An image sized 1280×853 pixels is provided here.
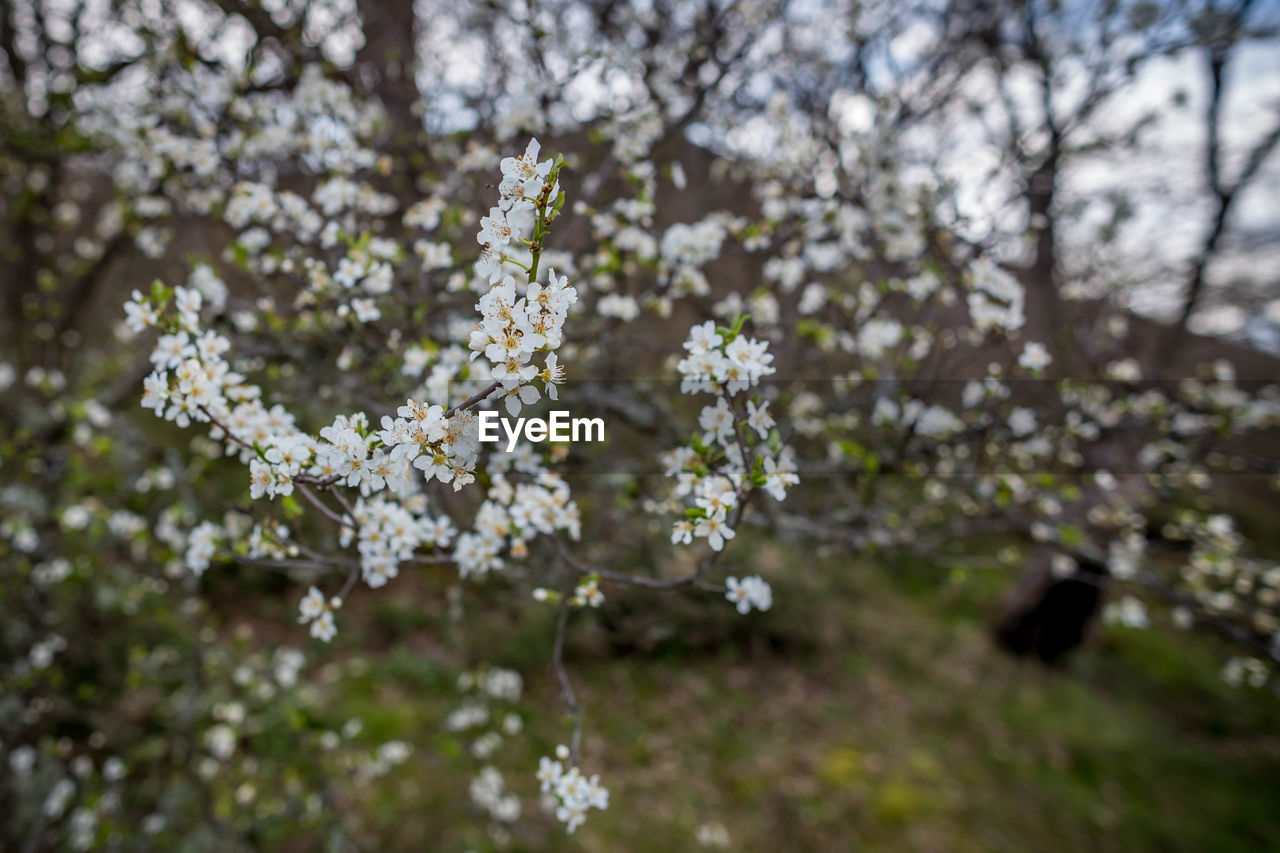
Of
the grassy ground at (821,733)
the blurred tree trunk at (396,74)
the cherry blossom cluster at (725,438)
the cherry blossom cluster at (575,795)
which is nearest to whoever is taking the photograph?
the cherry blossom cluster at (725,438)

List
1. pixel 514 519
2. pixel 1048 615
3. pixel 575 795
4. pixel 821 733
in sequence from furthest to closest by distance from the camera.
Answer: pixel 1048 615, pixel 821 733, pixel 514 519, pixel 575 795

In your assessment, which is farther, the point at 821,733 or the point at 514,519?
the point at 821,733

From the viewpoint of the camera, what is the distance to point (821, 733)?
4.83m

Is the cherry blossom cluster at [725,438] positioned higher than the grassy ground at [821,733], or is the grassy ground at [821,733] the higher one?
the cherry blossom cluster at [725,438]

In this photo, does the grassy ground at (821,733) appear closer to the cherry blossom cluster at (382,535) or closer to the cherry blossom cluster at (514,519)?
the cherry blossom cluster at (514,519)

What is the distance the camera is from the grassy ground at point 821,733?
3.89 meters

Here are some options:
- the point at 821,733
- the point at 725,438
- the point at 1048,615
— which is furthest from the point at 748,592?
the point at 1048,615

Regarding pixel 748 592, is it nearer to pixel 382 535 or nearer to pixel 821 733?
pixel 382 535

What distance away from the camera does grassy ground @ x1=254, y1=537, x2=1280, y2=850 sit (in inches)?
153

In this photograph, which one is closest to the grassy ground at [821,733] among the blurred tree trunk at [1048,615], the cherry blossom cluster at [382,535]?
the blurred tree trunk at [1048,615]

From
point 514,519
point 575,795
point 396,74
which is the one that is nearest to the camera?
point 575,795

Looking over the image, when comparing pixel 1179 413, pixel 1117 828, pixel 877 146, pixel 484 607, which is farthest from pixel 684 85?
pixel 1117 828

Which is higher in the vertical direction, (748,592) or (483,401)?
(483,401)

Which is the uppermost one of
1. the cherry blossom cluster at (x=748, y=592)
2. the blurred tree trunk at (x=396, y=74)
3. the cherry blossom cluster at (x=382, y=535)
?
the blurred tree trunk at (x=396, y=74)
